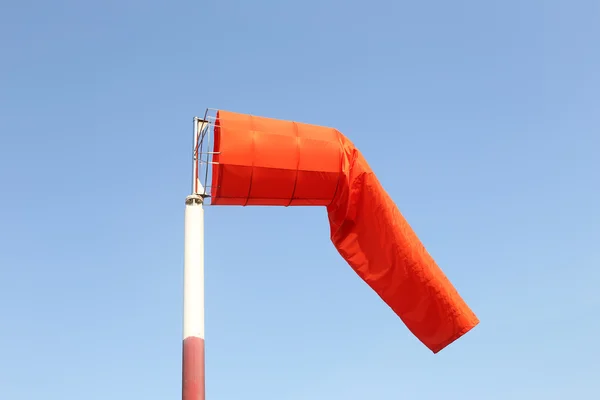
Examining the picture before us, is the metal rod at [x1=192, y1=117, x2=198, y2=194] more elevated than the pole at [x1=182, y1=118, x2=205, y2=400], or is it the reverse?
the metal rod at [x1=192, y1=117, x2=198, y2=194]

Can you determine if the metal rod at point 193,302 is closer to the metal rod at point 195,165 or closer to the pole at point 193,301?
the pole at point 193,301

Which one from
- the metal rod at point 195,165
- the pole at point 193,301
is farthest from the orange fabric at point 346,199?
the pole at point 193,301

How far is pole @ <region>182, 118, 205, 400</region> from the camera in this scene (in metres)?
12.3

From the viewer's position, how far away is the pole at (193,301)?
12.3 m

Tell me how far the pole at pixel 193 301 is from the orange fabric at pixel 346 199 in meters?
0.82

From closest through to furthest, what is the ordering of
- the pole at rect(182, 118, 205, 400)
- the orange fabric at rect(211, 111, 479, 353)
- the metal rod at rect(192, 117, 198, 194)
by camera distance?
the pole at rect(182, 118, 205, 400), the metal rod at rect(192, 117, 198, 194), the orange fabric at rect(211, 111, 479, 353)

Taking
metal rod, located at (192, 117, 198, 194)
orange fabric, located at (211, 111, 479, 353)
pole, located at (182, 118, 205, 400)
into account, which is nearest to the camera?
pole, located at (182, 118, 205, 400)

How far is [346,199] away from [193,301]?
4.33 meters

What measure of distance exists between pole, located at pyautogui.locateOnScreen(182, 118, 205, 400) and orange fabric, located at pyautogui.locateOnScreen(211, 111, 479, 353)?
0.82 m

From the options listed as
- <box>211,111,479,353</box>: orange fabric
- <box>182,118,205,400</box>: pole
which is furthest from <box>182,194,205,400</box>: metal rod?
<box>211,111,479,353</box>: orange fabric

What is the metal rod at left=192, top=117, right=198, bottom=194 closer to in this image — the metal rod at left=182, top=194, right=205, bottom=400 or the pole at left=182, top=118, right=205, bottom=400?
the pole at left=182, top=118, right=205, bottom=400

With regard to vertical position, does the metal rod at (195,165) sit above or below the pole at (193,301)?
above

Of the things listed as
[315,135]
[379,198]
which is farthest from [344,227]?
[315,135]

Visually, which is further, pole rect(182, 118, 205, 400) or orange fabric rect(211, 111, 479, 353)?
orange fabric rect(211, 111, 479, 353)
